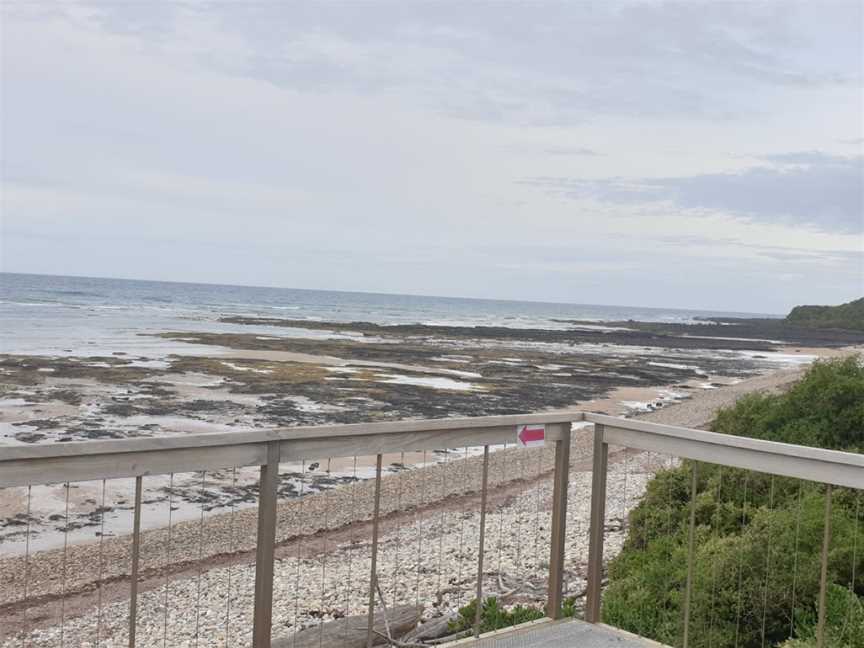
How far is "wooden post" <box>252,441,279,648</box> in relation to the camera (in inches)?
128

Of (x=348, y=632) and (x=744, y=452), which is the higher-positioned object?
(x=744, y=452)

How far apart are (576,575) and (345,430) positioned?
5668 mm

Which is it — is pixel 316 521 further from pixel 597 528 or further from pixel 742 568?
pixel 597 528

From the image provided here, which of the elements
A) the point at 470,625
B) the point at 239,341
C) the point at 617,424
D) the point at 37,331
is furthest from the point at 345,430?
the point at 37,331

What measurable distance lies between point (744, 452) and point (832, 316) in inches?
4137

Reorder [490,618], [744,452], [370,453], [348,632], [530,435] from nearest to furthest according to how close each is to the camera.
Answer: [370,453] → [744,452] → [530,435] → [348,632] → [490,618]

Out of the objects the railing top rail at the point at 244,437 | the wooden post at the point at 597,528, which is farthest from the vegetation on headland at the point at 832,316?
the railing top rail at the point at 244,437

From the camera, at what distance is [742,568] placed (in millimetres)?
5418

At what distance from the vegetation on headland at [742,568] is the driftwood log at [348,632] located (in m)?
1.41

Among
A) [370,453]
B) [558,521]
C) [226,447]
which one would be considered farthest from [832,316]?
[226,447]

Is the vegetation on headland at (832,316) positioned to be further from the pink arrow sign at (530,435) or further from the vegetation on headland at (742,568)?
the pink arrow sign at (530,435)

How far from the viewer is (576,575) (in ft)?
27.4

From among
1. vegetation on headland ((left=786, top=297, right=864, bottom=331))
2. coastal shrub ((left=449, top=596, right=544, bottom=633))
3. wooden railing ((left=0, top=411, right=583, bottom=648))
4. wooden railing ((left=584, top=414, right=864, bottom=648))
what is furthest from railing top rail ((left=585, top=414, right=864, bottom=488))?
vegetation on headland ((left=786, top=297, right=864, bottom=331))

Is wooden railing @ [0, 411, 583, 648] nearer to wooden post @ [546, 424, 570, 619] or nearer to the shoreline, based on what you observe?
wooden post @ [546, 424, 570, 619]
